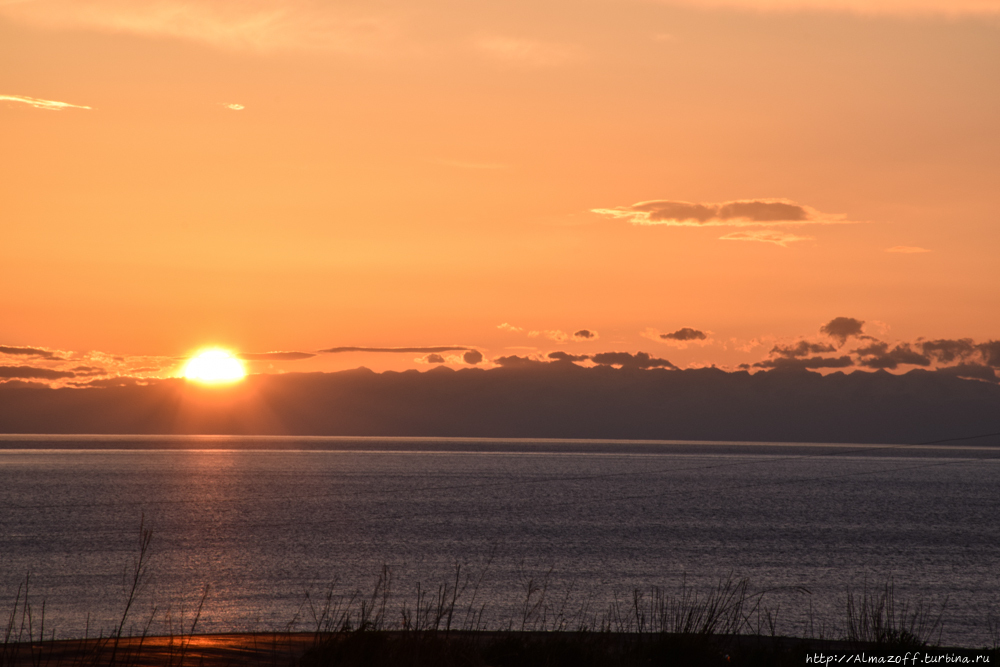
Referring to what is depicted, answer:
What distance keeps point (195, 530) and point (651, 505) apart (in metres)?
63.3

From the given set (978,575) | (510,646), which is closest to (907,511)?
(978,575)

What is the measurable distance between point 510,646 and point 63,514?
10201 centimetres

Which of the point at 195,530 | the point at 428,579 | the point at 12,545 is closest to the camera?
the point at 428,579

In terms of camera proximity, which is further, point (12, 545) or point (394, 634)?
point (12, 545)

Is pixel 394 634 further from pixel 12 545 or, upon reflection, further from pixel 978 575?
pixel 12 545

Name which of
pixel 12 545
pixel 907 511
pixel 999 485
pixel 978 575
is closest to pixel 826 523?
pixel 907 511

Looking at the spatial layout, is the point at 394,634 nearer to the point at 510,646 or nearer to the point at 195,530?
the point at 510,646

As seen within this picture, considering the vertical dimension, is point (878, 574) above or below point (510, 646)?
below

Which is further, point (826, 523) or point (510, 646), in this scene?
point (826, 523)

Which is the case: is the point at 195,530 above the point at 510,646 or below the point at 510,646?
below

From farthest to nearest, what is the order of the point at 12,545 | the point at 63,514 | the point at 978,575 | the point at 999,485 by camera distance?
the point at 999,485, the point at 63,514, the point at 12,545, the point at 978,575

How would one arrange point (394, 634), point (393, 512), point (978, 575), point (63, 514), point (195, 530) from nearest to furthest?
point (394, 634), point (978, 575), point (195, 530), point (63, 514), point (393, 512)

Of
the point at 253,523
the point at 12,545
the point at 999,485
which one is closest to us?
the point at 12,545

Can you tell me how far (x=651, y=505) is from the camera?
124562mm
